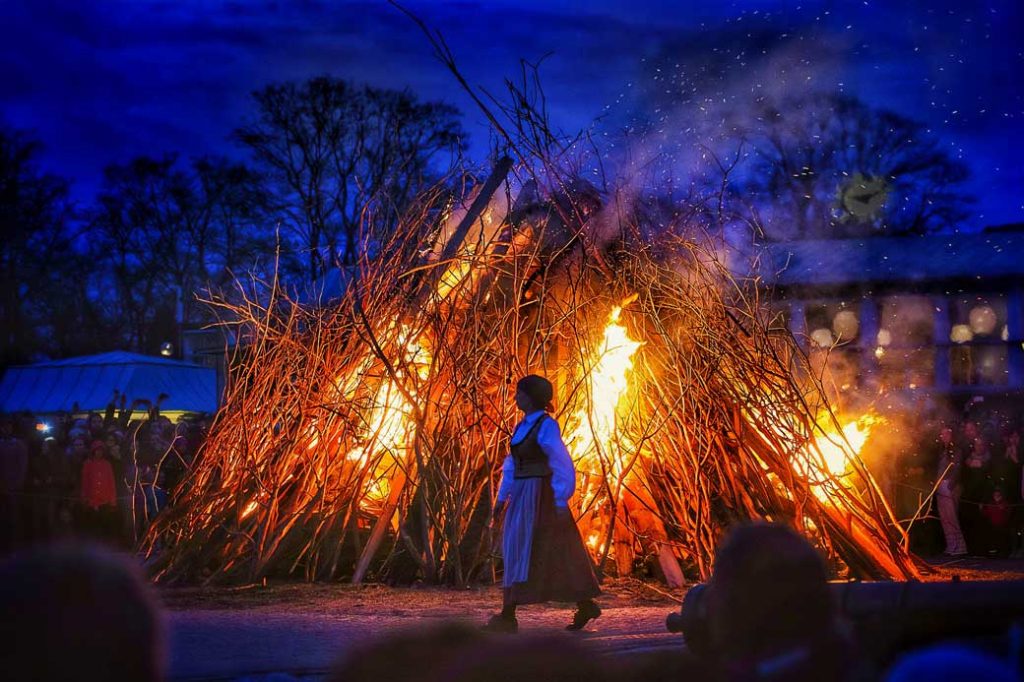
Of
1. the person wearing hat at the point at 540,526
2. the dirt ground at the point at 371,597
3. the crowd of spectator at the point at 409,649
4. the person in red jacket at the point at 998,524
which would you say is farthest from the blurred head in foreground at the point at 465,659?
the person in red jacket at the point at 998,524

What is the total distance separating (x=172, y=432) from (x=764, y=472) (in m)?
7.60

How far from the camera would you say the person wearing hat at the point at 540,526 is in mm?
7086

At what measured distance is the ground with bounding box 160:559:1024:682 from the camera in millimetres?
6137

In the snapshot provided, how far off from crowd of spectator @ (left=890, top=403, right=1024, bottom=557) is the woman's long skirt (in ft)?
21.4

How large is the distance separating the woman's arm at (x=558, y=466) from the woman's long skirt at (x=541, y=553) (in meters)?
0.12

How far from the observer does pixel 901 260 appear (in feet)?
67.2

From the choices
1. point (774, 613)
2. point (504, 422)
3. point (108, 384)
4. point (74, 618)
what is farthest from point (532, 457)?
point (108, 384)

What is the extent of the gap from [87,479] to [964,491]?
30.2 feet

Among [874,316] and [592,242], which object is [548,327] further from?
[874,316]

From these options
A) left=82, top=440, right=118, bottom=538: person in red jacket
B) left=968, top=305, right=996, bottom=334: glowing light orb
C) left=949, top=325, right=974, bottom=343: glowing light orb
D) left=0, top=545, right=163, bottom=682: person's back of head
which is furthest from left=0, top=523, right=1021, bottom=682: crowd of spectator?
left=968, top=305, right=996, bottom=334: glowing light orb

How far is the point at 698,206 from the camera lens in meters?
9.80

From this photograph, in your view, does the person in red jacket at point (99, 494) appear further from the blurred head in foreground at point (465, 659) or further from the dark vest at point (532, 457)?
the blurred head in foreground at point (465, 659)

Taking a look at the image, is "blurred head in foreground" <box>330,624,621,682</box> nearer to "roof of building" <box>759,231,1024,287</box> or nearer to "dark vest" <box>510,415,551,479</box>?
"dark vest" <box>510,415,551,479</box>

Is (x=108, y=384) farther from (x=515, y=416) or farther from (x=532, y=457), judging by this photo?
(x=532, y=457)
